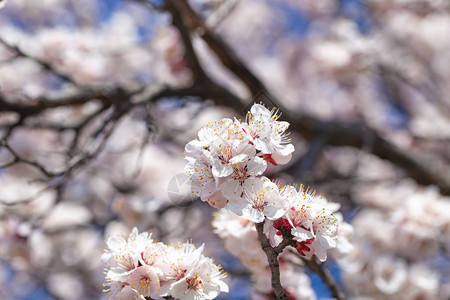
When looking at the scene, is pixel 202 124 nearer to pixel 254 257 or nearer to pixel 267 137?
pixel 254 257

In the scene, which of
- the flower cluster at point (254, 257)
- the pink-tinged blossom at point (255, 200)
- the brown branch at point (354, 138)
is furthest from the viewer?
the brown branch at point (354, 138)

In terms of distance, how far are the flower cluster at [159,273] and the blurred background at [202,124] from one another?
0.19m

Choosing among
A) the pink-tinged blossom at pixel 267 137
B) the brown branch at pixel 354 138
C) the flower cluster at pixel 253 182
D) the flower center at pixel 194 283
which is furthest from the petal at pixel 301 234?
the brown branch at pixel 354 138

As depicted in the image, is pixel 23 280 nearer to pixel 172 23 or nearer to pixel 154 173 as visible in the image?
pixel 154 173

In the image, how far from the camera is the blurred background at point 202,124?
2.34 metres

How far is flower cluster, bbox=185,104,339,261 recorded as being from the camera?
101 cm

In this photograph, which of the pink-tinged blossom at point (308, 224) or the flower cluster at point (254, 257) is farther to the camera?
the flower cluster at point (254, 257)

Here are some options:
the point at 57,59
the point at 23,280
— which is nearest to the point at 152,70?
the point at 57,59

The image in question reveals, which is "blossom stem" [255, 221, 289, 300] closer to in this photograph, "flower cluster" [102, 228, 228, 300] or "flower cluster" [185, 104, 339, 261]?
"flower cluster" [185, 104, 339, 261]

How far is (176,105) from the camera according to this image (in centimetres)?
279

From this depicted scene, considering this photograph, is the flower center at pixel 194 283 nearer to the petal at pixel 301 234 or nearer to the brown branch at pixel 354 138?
the petal at pixel 301 234

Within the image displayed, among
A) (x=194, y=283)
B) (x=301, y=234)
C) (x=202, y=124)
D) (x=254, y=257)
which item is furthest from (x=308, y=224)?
(x=202, y=124)

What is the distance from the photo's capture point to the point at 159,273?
1.07 m

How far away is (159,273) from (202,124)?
394 cm
